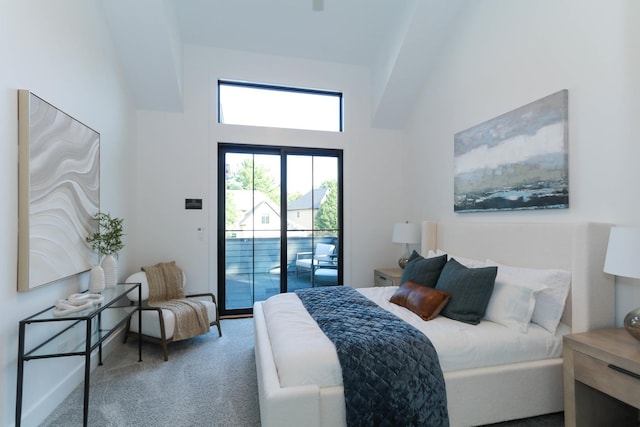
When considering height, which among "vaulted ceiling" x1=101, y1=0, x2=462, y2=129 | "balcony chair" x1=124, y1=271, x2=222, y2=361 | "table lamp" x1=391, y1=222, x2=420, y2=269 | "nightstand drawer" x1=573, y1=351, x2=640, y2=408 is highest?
"vaulted ceiling" x1=101, y1=0, x2=462, y2=129

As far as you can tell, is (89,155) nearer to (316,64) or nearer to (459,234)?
(316,64)

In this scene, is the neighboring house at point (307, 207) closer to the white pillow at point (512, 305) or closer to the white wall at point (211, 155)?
the white wall at point (211, 155)

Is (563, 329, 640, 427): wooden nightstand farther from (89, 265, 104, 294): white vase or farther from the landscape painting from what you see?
(89, 265, 104, 294): white vase

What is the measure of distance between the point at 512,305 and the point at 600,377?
56 cm

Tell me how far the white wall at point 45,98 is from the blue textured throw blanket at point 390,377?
1819mm

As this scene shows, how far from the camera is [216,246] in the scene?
13.0 ft

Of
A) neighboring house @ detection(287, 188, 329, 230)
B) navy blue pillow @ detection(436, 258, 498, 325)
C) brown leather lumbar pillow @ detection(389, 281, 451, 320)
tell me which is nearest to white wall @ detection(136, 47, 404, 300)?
neighboring house @ detection(287, 188, 329, 230)

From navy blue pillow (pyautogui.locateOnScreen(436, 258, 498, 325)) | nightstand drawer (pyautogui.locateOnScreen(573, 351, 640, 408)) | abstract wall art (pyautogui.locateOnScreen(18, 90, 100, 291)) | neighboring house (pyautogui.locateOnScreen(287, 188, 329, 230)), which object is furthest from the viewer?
neighboring house (pyautogui.locateOnScreen(287, 188, 329, 230))

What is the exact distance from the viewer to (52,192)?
206cm

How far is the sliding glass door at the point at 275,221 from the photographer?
4.09 m

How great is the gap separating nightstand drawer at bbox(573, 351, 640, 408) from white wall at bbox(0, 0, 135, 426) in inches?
124

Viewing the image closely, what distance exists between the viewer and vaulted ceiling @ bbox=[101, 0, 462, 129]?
3086 mm

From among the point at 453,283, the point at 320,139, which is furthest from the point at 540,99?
the point at 320,139

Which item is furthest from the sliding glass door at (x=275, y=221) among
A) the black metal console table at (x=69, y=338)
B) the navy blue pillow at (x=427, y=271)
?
the navy blue pillow at (x=427, y=271)
